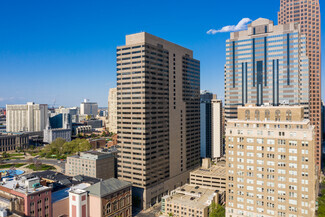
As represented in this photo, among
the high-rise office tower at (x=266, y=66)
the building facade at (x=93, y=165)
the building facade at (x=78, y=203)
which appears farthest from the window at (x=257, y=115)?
the building facade at (x=93, y=165)

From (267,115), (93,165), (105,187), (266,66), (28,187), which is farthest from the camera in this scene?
(266,66)

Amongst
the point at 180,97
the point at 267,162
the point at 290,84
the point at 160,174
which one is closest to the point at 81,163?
the point at 160,174

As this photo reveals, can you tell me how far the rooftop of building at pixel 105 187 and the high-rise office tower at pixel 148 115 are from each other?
1958 centimetres

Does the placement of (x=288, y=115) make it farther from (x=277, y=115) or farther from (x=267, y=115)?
(x=267, y=115)

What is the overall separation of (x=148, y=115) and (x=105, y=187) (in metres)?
44.6

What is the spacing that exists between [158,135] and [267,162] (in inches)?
3028

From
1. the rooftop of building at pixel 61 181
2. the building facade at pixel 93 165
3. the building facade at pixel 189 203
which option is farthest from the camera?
the building facade at pixel 93 165

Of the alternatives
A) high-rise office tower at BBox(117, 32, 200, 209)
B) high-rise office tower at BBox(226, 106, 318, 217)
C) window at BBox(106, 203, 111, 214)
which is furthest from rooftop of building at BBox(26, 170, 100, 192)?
high-rise office tower at BBox(226, 106, 318, 217)

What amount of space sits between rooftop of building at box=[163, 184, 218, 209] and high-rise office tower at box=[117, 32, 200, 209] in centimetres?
1561

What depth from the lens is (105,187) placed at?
4589 inches

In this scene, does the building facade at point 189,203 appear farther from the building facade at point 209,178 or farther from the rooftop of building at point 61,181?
the rooftop of building at point 61,181

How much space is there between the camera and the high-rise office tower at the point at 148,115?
141 m

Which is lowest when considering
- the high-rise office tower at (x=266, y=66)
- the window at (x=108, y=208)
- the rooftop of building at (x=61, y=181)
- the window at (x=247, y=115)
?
the window at (x=108, y=208)

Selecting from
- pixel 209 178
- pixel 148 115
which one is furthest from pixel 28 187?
pixel 209 178
